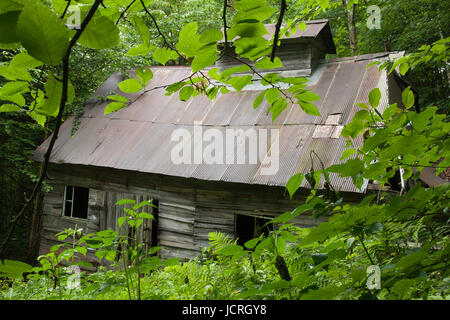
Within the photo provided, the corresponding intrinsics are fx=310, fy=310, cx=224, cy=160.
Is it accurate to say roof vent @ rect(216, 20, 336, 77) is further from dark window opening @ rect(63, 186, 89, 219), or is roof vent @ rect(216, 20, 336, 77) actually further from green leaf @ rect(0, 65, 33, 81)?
green leaf @ rect(0, 65, 33, 81)

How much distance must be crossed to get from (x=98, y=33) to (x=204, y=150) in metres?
6.45

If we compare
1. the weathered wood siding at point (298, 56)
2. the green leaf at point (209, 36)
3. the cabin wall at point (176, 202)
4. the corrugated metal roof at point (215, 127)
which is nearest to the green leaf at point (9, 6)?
the green leaf at point (209, 36)

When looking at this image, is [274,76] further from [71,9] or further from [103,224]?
[103,224]

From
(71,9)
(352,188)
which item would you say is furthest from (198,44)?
(352,188)

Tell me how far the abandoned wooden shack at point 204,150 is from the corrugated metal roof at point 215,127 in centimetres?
2

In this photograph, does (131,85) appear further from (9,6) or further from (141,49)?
(9,6)

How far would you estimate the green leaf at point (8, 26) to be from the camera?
527mm

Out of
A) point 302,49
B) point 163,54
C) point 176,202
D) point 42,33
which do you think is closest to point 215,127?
point 176,202

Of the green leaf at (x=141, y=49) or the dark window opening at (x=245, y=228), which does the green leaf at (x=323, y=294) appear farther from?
the dark window opening at (x=245, y=228)

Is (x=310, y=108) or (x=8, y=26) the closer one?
(x=8, y=26)

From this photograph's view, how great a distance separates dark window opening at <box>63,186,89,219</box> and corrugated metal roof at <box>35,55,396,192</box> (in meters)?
1.40

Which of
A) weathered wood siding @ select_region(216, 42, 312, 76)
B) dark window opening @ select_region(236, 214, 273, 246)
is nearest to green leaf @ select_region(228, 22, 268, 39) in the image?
dark window opening @ select_region(236, 214, 273, 246)

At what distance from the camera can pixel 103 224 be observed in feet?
28.1

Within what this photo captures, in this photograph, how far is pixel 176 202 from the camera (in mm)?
7711
